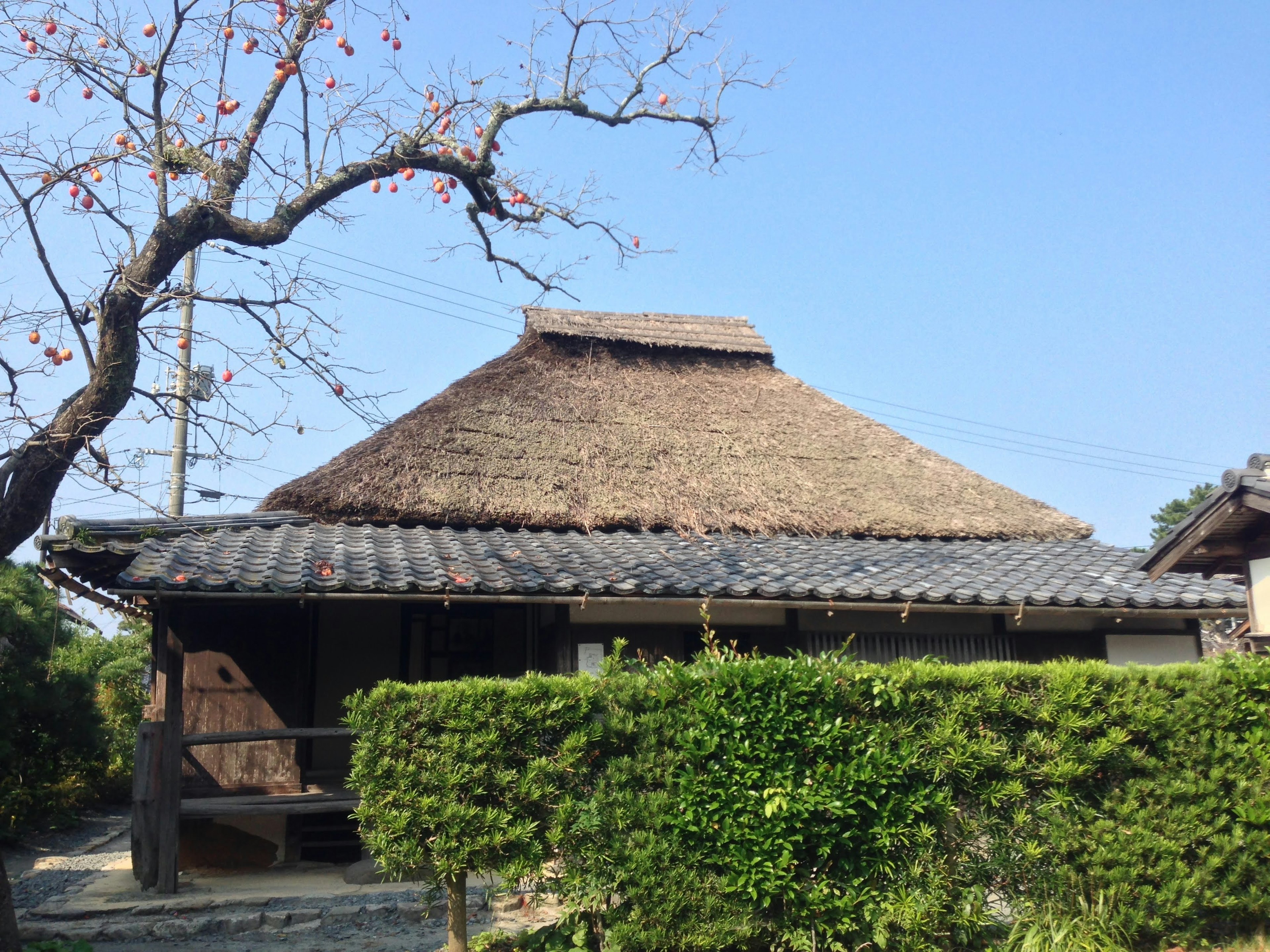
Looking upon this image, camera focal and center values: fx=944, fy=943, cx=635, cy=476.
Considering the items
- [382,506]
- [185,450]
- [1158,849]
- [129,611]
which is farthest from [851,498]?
[185,450]

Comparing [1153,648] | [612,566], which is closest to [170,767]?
[612,566]

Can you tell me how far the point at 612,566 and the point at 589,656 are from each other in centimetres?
79

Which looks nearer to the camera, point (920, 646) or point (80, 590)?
point (80, 590)

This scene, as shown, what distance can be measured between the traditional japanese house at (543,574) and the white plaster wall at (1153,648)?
0.02 meters

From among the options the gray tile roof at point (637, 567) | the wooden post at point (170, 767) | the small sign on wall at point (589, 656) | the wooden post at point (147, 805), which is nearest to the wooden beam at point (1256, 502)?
the gray tile roof at point (637, 567)

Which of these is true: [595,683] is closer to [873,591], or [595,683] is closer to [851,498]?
[873,591]

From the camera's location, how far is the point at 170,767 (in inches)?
276

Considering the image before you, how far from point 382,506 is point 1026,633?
247 inches

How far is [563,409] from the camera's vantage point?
36.8 ft

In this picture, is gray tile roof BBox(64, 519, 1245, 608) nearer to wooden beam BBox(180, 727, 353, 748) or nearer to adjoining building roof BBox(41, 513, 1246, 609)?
adjoining building roof BBox(41, 513, 1246, 609)

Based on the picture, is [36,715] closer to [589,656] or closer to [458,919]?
[589,656]

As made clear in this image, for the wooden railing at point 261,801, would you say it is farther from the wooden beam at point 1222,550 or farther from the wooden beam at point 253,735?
the wooden beam at point 1222,550

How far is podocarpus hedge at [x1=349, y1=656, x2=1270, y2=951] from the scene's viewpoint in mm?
4707

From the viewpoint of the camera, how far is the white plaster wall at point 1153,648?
8906 mm
